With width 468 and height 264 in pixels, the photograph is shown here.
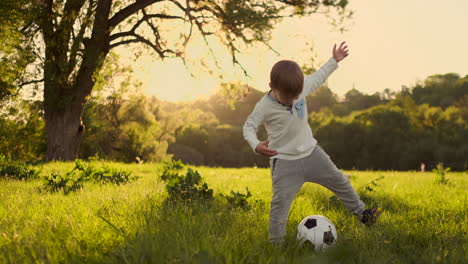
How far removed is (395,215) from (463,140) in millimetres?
49139

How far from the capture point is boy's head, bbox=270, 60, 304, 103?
3.44 meters

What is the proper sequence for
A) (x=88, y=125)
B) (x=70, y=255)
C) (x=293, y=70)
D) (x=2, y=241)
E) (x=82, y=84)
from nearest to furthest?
(x=70, y=255), (x=2, y=241), (x=293, y=70), (x=82, y=84), (x=88, y=125)

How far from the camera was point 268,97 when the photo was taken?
144 inches

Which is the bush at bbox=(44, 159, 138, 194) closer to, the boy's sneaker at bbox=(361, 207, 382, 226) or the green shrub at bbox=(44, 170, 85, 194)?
the green shrub at bbox=(44, 170, 85, 194)

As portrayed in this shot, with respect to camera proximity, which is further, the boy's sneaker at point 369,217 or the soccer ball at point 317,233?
the boy's sneaker at point 369,217

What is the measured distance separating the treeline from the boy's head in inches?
438

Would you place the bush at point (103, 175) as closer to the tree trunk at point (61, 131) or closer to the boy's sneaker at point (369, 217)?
the boy's sneaker at point (369, 217)

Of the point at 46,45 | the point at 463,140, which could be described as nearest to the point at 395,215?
the point at 46,45

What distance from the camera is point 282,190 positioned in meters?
3.54

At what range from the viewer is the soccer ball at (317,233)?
3.25 m

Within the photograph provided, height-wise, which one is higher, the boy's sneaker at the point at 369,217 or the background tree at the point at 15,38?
the background tree at the point at 15,38

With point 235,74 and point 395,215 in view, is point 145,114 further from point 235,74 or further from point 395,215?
point 395,215

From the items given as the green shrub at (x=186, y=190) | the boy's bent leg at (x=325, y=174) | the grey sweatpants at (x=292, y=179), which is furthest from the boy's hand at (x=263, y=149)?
the green shrub at (x=186, y=190)

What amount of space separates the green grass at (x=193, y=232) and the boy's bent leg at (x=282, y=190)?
0.14 meters
